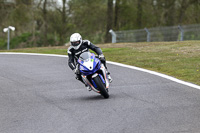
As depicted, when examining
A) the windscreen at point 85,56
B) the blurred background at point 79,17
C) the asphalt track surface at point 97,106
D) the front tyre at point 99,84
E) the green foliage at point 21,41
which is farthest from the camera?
the green foliage at point 21,41

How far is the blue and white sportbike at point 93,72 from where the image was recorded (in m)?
9.41

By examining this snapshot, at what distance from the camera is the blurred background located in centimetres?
4012

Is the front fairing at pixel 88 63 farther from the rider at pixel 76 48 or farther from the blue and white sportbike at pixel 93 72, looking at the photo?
the rider at pixel 76 48

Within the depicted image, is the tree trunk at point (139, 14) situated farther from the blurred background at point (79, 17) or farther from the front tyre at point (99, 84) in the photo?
the front tyre at point (99, 84)

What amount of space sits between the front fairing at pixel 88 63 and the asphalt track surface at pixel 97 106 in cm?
71

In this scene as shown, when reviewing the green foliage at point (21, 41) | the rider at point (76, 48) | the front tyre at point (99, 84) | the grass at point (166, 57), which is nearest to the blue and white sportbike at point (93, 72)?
the front tyre at point (99, 84)

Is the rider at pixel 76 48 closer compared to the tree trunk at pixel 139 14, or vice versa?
the rider at pixel 76 48

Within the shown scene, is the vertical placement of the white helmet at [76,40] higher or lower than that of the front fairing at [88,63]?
higher

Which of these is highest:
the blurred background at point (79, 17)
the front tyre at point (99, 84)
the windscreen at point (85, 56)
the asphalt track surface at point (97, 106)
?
the blurred background at point (79, 17)

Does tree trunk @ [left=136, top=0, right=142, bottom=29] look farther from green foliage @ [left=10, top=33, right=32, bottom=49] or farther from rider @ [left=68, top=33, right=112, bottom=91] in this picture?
rider @ [left=68, top=33, right=112, bottom=91]

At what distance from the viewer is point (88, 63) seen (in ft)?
31.0

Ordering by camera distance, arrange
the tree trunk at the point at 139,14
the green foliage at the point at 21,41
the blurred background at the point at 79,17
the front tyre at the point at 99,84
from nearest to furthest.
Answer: the front tyre at the point at 99,84 < the blurred background at the point at 79,17 < the tree trunk at the point at 139,14 < the green foliage at the point at 21,41

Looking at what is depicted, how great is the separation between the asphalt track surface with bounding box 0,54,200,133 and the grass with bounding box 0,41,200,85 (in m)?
1.18

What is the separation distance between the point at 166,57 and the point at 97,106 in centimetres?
959
